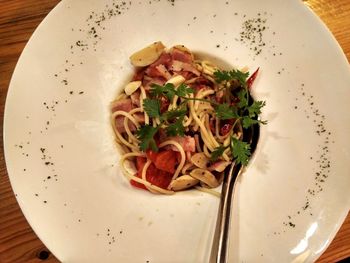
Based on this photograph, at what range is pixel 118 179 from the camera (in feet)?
6.58

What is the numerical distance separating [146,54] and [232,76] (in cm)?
48

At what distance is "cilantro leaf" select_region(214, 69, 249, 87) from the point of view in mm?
2041

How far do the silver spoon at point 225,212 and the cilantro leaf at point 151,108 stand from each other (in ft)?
1.54

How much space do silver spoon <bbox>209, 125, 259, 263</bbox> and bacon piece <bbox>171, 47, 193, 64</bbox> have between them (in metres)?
0.52

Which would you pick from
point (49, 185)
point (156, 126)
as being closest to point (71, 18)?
point (156, 126)

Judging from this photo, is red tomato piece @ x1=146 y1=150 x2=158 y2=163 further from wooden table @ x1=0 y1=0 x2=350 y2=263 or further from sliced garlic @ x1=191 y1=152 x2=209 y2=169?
wooden table @ x1=0 y1=0 x2=350 y2=263

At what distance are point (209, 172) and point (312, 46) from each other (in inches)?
32.7

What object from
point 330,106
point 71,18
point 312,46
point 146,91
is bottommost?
point 146,91

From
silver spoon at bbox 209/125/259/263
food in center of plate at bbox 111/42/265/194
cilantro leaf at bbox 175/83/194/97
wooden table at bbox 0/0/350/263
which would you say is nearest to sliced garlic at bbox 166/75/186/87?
food in center of plate at bbox 111/42/265/194

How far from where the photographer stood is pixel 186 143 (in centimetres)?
216

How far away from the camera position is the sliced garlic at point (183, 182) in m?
2.03

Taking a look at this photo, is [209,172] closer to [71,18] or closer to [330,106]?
[330,106]

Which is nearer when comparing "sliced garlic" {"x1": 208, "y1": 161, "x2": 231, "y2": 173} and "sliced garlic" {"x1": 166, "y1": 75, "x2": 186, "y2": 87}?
"sliced garlic" {"x1": 208, "y1": 161, "x2": 231, "y2": 173}

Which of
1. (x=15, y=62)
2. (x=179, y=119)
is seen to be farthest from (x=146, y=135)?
(x=15, y=62)
